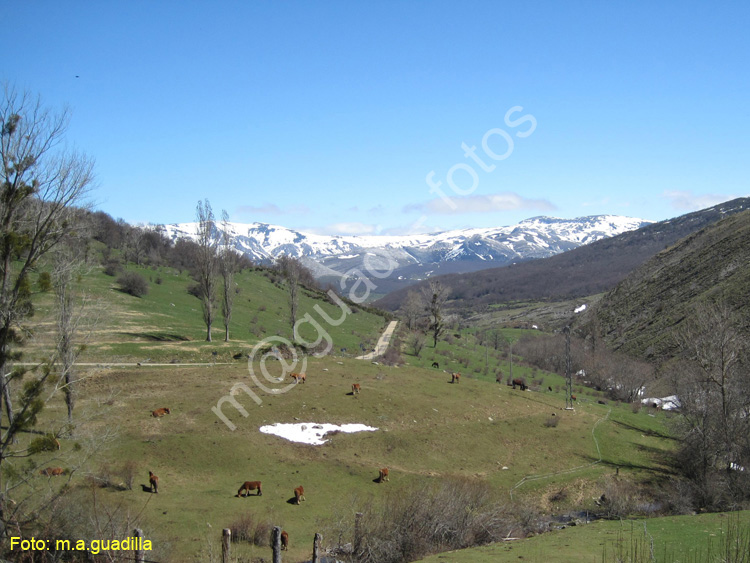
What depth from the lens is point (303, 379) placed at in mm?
→ 38031

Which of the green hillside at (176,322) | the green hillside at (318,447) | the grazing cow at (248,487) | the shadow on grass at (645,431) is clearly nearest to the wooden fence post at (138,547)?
the green hillside at (318,447)

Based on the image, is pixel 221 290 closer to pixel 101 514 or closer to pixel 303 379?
pixel 303 379

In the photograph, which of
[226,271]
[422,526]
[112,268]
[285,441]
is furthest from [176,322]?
[422,526]

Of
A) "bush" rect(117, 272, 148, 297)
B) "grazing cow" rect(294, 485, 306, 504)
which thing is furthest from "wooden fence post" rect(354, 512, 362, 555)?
"bush" rect(117, 272, 148, 297)

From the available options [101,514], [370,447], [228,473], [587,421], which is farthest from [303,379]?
[587,421]

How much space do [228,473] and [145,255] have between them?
75.3 meters

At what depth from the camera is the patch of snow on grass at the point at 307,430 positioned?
30.3 m

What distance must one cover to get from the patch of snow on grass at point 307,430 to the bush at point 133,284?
120 ft

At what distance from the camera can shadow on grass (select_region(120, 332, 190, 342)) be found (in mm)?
43062

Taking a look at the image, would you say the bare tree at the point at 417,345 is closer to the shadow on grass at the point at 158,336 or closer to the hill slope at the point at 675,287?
the shadow on grass at the point at 158,336

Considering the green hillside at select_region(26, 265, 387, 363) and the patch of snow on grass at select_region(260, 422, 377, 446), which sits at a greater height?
the green hillside at select_region(26, 265, 387, 363)

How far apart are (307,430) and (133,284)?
38.3 meters

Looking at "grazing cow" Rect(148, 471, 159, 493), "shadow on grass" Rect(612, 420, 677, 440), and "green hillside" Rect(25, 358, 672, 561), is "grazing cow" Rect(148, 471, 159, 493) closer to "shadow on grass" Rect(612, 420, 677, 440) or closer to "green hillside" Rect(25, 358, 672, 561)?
"green hillside" Rect(25, 358, 672, 561)

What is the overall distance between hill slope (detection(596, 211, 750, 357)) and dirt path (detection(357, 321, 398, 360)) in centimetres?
3623
